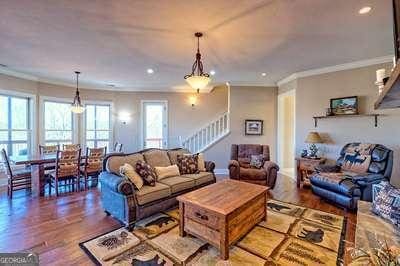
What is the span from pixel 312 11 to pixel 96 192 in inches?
198

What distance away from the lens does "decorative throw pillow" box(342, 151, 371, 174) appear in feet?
13.2

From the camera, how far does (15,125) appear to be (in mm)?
5566

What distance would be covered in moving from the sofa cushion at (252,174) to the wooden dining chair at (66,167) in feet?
11.9

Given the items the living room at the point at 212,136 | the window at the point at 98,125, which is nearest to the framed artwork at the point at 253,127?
the living room at the point at 212,136

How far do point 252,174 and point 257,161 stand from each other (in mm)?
505

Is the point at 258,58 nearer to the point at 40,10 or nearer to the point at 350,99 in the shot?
the point at 350,99

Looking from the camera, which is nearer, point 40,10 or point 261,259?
point 261,259

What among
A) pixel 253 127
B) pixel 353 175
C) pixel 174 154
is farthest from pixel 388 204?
pixel 253 127

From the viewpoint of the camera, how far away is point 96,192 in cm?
472

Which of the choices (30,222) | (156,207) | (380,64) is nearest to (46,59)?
(30,222)

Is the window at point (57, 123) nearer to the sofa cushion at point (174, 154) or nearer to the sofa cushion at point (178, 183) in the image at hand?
the sofa cushion at point (174, 154)

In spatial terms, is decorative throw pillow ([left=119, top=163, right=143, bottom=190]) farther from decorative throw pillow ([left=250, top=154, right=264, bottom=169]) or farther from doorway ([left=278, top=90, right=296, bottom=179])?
doorway ([left=278, top=90, right=296, bottom=179])

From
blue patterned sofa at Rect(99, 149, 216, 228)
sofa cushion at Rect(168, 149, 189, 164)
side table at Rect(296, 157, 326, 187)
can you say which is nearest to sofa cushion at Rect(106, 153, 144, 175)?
blue patterned sofa at Rect(99, 149, 216, 228)

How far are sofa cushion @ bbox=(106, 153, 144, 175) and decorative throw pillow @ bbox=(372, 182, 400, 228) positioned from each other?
11.2ft
